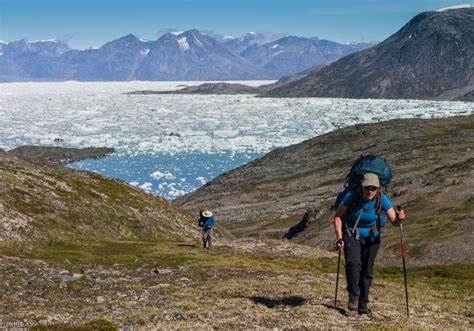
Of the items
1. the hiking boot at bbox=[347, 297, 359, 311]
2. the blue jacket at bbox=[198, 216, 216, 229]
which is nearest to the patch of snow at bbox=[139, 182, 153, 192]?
the blue jacket at bbox=[198, 216, 216, 229]

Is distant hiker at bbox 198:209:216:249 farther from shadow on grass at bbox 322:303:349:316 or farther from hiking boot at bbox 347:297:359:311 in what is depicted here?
hiking boot at bbox 347:297:359:311

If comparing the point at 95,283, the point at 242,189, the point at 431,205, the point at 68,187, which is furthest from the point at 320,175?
the point at 95,283

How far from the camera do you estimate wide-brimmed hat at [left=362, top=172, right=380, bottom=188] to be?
1457 centimetres

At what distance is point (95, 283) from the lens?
83.6 feet

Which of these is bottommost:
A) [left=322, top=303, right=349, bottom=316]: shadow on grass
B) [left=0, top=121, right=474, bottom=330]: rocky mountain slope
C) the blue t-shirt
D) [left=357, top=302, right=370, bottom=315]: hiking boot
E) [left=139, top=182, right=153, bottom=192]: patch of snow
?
[left=139, top=182, right=153, bottom=192]: patch of snow

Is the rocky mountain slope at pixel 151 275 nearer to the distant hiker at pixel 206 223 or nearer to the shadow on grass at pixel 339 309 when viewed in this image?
the shadow on grass at pixel 339 309

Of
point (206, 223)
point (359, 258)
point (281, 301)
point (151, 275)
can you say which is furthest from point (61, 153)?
point (359, 258)

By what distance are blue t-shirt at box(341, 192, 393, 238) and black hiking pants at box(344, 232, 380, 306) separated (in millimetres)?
279

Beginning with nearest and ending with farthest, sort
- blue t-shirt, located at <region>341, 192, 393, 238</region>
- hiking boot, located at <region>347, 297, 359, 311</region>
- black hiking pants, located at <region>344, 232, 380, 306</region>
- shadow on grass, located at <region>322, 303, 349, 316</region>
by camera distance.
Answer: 1. blue t-shirt, located at <region>341, 192, 393, 238</region>
2. black hiking pants, located at <region>344, 232, 380, 306</region>
3. hiking boot, located at <region>347, 297, 359, 311</region>
4. shadow on grass, located at <region>322, 303, 349, 316</region>

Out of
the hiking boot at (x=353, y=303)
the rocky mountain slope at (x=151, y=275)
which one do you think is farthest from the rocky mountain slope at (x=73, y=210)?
the hiking boot at (x=353, y=303)

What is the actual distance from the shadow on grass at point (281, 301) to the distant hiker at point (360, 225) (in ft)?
10.9

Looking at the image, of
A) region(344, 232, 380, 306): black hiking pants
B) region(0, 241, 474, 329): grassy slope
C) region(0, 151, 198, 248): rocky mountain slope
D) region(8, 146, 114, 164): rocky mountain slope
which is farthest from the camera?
region(8, 146, 114, 164): rocky mountain slope

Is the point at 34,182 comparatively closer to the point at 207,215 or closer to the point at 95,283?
the point at 207,215

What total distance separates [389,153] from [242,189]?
39467 millimetres
